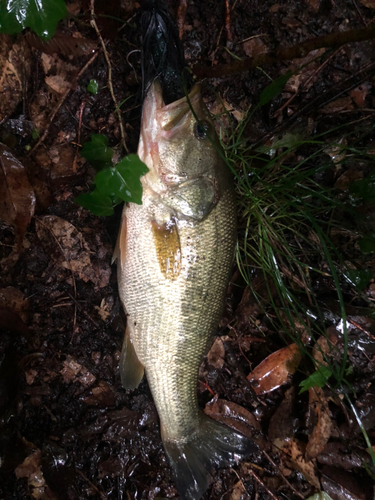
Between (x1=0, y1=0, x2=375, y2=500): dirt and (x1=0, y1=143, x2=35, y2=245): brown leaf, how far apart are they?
0.01m

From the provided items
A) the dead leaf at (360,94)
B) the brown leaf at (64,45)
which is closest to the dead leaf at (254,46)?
the dead leaf at (360,94)

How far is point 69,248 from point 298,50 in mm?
2053

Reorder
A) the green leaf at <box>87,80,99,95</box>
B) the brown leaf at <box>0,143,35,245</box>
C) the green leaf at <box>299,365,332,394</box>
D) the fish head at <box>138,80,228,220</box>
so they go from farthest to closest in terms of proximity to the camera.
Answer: the green leaf at <box>299,365,332,394</box>
the green leaf at <box>87,80,99,95</box>
the brown leaf at <box>0,143,35,245</box>
the fish head at <box>138,80,228,220</box>

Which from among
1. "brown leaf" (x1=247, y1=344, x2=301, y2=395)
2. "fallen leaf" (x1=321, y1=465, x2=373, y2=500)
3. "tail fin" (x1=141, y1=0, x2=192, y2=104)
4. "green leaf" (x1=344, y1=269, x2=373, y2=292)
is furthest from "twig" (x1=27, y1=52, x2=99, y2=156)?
"fallen leaf" (x1=321, y1=465, x2=373, y2=500)

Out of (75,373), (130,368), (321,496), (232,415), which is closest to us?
(130,368)

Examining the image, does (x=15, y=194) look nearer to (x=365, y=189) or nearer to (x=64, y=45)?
(x=64, y=45)

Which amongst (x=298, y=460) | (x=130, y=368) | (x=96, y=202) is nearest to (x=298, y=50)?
(x=96, y=202)

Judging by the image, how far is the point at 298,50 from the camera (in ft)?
6.50

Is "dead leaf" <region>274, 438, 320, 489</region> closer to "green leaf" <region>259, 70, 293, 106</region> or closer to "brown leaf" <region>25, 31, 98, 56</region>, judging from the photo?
"green leaf" <region>259, 70, 293, 106</region>

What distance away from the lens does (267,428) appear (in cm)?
256

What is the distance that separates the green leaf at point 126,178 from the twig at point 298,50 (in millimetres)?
997

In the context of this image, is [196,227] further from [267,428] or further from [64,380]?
[267,428]

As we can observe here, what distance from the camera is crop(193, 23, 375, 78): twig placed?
6.05 feet

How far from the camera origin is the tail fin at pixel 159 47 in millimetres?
1996
